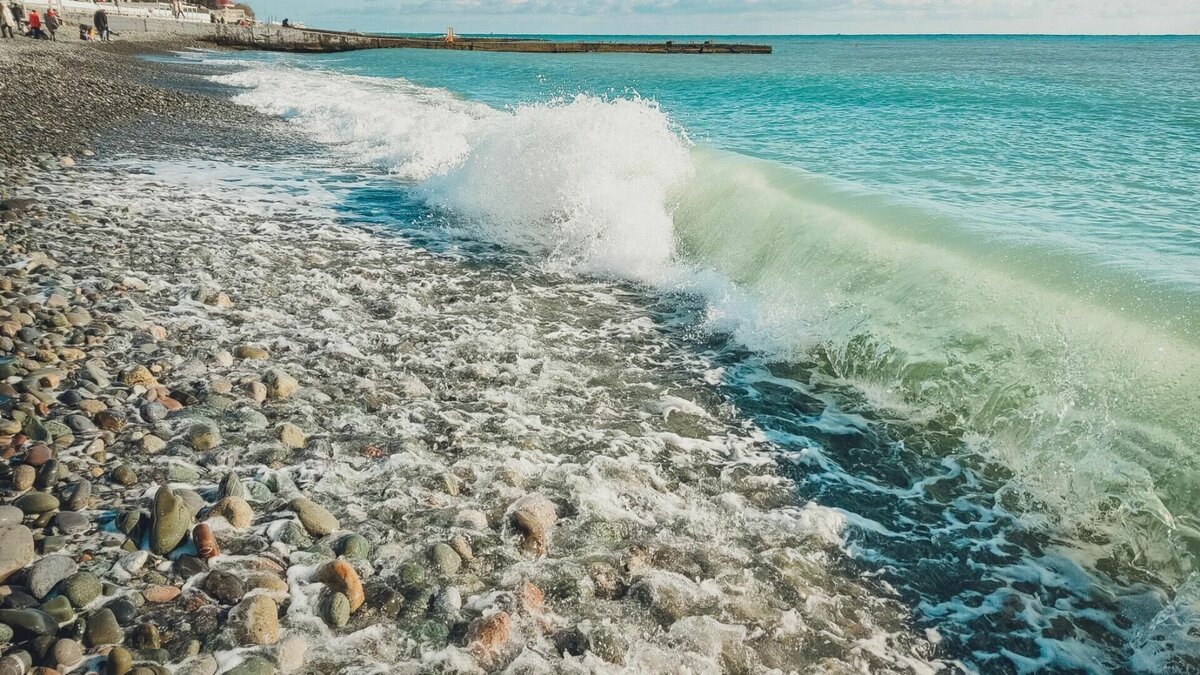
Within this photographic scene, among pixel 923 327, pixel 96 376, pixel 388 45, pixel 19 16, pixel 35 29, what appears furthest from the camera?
pixel 388 45

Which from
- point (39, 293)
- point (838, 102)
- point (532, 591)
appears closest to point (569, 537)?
point (532, 591)

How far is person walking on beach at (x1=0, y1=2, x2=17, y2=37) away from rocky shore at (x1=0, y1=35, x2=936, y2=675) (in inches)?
1754

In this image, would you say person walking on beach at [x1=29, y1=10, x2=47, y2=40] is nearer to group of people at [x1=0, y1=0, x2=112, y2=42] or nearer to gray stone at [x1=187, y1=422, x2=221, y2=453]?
group of people at [x1=0, y1=0, x2=112, y2=42]

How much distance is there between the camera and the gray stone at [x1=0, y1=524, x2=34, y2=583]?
3.00 meters

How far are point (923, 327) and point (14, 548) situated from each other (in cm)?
637

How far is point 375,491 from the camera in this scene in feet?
13.1

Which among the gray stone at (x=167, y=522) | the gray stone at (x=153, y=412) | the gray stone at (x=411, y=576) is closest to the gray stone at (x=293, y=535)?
the gray stone at (x=167, y=522)

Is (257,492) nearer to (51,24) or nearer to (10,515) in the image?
(10,515)

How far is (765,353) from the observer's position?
21.4 ft

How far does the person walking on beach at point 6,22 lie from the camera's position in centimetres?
3875

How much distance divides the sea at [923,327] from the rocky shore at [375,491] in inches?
7.5

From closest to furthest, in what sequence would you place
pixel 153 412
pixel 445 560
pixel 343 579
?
pixel 343 579, pixel 445 560, pixel 153 412

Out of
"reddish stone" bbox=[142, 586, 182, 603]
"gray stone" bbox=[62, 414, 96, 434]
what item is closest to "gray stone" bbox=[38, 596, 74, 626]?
"reddish stone" bbox=[142, 586, 182, 603]

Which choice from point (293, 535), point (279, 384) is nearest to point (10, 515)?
point (293, 535)
